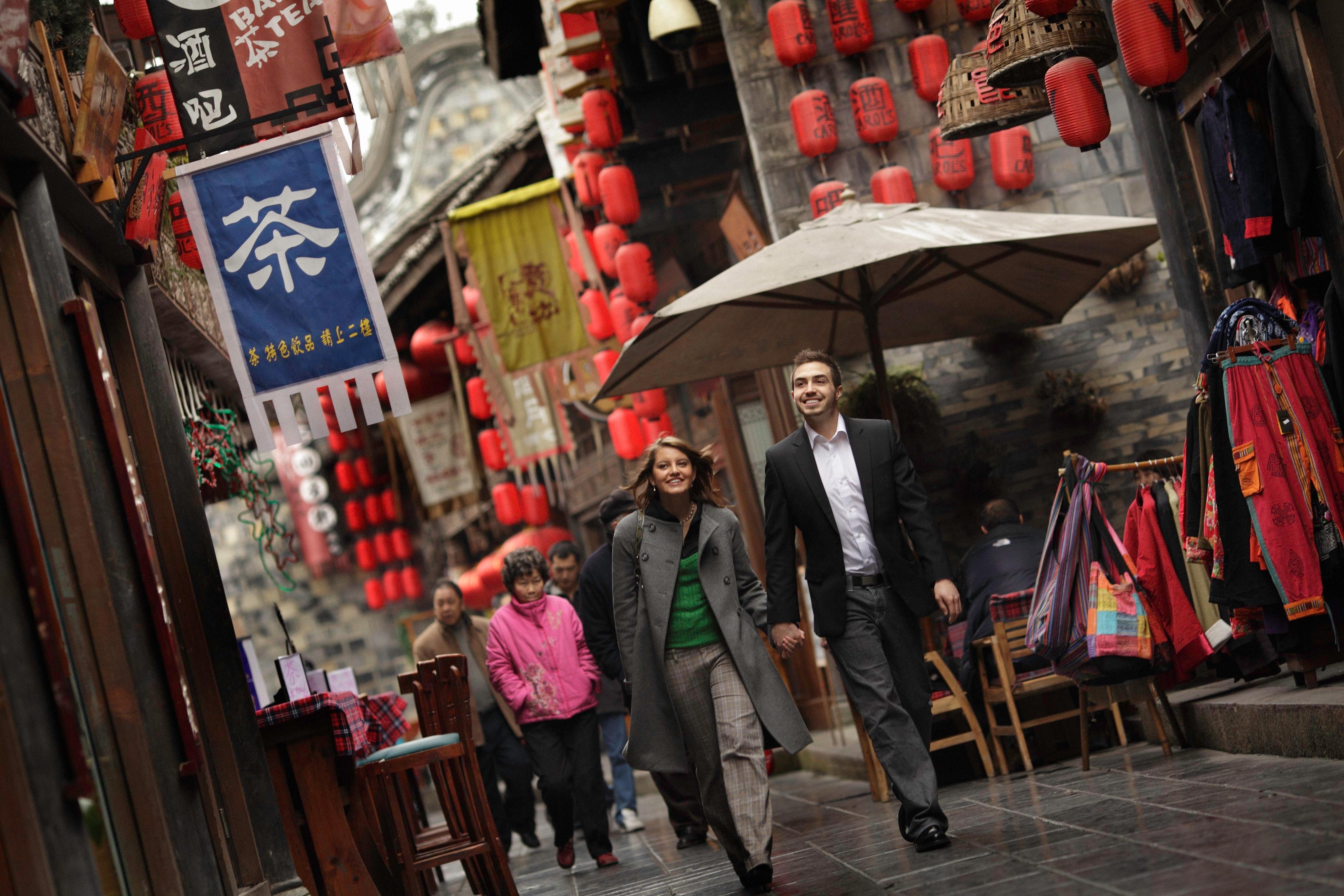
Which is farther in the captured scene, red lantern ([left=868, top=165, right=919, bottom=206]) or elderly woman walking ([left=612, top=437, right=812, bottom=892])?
red lantern ([left=868, top=165, right=919, bottom=206])

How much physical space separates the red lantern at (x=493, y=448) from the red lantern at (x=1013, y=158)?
26.8 ft

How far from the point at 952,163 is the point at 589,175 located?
4.09m

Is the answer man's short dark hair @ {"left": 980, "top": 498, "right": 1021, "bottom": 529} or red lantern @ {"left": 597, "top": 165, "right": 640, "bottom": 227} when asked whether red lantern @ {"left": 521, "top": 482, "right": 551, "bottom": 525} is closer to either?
red lantern @ {"left": 597, "top": 165, "right": 640, "bottom": 227}

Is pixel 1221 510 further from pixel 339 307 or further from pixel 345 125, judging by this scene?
pixel 345 125

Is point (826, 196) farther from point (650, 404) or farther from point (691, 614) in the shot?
point (691, 614)

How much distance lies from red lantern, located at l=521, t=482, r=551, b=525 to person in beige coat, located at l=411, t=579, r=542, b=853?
809 centimetres

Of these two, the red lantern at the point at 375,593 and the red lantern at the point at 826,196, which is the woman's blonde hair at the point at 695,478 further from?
the red lantern at the point at 375,593

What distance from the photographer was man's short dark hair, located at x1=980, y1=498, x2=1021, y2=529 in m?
8.56

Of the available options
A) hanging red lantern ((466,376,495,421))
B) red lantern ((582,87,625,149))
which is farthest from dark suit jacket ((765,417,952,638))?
hanging red lantern ((466,376,495,421))

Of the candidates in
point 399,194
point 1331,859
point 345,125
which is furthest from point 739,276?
point 399,194

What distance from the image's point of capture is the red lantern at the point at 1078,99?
21.7 ft

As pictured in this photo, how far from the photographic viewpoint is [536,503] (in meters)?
18.5

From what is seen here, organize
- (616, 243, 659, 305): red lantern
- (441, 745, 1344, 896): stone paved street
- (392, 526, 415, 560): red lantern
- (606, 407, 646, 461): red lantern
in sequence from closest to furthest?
1. (441, 745, 1344, 896): stone paved street
2. (616, 243, 659, 305): red lantern
3. (606, 407, 646, 461): red lantern
4. (392, 526, 415, 560): red lantern

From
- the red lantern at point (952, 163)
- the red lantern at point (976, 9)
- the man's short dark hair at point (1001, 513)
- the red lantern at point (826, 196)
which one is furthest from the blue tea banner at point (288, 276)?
the red lantern at point (976, 9)
